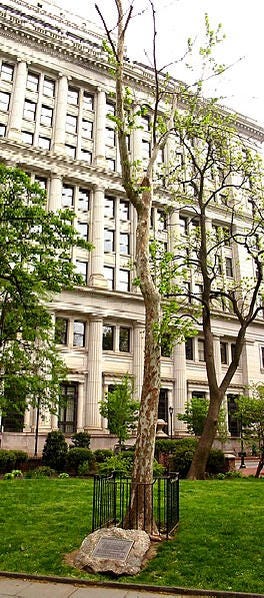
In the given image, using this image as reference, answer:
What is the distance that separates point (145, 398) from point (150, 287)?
2.50 meters

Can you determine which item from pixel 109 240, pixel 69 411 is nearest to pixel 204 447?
pixel 69 411

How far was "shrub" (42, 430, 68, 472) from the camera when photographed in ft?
82.8

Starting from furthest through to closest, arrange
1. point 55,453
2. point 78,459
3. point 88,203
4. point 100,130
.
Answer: point 100,130 → point 88,203 → point 55,453 → point 78,459

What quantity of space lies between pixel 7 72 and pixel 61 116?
5735 mm

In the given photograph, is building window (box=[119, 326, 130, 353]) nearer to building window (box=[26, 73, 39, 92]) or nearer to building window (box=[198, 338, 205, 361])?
building window (box=[198, 338, 205, 361])

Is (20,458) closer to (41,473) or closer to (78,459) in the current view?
(41,473)

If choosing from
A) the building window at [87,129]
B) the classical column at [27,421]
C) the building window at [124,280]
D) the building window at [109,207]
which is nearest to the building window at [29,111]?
the building window at [87,129]

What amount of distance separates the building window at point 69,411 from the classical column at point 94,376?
956mm

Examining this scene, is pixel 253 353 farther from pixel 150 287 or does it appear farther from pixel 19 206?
pixel 150 287

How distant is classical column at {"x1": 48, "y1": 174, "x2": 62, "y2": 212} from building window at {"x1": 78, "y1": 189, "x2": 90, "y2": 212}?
221 centimetres

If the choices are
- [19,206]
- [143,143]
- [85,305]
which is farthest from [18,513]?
[143,143]

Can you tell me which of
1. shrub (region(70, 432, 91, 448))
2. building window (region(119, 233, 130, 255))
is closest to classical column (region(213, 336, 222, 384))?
building window (region(119, 233, 130, 255))

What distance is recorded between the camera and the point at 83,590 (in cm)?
702

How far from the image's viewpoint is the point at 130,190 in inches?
456
